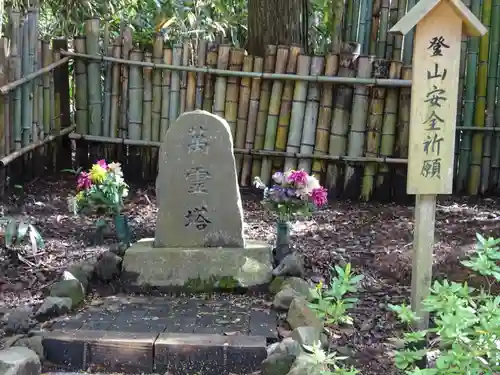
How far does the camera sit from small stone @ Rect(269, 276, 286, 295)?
387 cm

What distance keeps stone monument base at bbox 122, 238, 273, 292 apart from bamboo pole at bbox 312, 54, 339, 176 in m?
1.97

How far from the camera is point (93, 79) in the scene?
20.8ft

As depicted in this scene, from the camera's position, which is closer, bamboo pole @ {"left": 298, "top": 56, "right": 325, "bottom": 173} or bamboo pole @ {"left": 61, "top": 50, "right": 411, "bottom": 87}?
bamboo pole @ {"left": 61, "top": 50, "right": 411, "bottom": 87}

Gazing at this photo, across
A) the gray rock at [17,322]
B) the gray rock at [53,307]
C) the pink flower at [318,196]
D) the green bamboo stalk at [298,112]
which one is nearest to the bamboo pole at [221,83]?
the green bamboo stalk at [298,112]

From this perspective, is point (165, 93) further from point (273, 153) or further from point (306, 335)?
point (306, 335)

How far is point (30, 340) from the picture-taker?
319 cm

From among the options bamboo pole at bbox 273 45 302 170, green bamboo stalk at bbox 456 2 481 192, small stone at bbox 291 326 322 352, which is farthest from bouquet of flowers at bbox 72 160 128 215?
green bamboo stalk at bbox 456 2 481 192

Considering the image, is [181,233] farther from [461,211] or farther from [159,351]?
[461,211]

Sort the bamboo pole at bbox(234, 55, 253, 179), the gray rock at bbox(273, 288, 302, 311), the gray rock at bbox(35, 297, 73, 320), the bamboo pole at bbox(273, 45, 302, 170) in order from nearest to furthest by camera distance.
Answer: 1. the gray rock at bbox(35, 297, 73, 320)
2. the gray rock at bbox(273, 288, 302, 311)
3. the bamboo pole at bbox(273, 45, 302, 170)
4. the bamboo pole at bbox(234, 55, 253, 179)

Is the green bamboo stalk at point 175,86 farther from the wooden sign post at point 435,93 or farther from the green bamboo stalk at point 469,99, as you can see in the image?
the wooden sign post at point 435,93

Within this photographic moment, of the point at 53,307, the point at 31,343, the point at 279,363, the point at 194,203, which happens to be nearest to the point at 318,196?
the point at 194,203

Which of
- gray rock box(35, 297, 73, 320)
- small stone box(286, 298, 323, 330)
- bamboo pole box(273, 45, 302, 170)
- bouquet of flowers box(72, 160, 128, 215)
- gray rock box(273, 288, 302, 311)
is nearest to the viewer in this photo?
small stone box(286, 298, 323, 330)

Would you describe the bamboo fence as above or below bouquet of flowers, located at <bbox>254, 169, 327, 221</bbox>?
above

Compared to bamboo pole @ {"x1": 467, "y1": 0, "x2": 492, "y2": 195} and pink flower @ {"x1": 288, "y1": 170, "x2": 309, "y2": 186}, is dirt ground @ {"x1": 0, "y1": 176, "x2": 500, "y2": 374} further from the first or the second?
pink flower @ {"x1": 288, "y1": 170, "x2": 309, "y2": 186}
